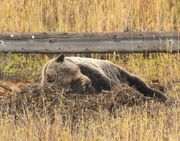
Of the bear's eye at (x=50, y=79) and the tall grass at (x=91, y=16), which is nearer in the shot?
the bear's eye at (x=50, y=79)

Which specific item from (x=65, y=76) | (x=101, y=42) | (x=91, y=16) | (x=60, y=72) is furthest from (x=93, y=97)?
(x=91, y=16)

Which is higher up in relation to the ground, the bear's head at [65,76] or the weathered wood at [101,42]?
the weathered wood at [101,42]

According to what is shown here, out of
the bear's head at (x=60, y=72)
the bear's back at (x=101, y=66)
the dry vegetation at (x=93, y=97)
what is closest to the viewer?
the dry vegetation at (x=93, y=97)

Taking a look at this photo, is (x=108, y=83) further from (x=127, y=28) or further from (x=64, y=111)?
(x=127, y=28)

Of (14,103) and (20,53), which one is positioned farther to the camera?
(20,53)

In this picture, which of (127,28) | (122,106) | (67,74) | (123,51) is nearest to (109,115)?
(122,106)

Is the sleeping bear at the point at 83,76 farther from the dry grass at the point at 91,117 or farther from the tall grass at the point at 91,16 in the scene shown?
the tall grass at the point at 91,16

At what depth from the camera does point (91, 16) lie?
40.1 feet

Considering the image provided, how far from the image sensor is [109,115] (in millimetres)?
7473

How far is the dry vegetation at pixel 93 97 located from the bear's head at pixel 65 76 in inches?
10.4

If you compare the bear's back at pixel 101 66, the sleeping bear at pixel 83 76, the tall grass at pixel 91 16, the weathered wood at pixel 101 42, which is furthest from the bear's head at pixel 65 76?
the tall grass at pixel 91 16

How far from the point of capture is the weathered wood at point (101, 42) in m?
10.4

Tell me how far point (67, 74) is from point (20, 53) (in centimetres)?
258

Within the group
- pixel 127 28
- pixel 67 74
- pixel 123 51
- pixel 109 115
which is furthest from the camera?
pixel 127 28
